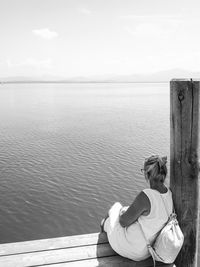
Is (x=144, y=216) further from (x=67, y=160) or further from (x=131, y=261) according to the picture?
(x=67, y=160)

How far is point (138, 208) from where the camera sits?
155 inches

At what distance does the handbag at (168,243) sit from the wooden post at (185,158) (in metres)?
0.29

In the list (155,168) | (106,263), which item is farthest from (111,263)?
(155,168)

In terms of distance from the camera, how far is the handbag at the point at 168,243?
3887mm

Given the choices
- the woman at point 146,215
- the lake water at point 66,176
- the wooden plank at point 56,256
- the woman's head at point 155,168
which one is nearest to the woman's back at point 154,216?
the woman at point 146,215

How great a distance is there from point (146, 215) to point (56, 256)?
1437 millimetres

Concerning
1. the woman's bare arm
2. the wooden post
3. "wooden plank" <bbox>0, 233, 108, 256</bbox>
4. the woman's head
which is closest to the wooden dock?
"wooden plank" <bbox>0, 233, 108, 256</bbox>

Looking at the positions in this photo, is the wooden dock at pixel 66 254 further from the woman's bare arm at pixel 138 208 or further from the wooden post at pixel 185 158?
the woman's bare arm at pixel 138 208

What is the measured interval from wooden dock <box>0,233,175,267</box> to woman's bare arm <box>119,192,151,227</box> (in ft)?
2.13

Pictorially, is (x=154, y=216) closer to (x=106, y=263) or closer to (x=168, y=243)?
(x=168, y=243)

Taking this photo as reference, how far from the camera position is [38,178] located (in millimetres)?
14547

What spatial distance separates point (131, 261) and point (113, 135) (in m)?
20.4

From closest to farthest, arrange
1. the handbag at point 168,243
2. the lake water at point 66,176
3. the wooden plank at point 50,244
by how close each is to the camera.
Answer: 1. the handbag at point 168,243
2. the wooden plank at point 50,244
3. the lake water at point 66,176

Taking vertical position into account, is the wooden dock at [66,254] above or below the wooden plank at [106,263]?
above
